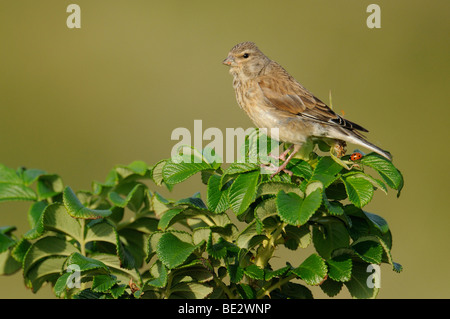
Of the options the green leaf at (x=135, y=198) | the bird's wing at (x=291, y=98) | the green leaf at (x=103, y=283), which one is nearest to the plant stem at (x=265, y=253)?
the green leaf at (x=103, y=283)

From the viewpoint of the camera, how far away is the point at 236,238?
173 cm

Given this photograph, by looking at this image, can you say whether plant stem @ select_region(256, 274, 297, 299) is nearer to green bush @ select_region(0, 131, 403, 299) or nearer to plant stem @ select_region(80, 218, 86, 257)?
green bush @ select_region(0, 131, 403, 299)

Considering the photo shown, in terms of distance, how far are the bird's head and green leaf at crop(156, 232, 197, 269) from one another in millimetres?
1937

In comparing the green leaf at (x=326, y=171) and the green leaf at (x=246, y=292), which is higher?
the green leaf at (x=326, y=171)

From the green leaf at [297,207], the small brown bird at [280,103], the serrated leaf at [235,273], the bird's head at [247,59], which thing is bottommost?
the serrated leaf at [235,273]

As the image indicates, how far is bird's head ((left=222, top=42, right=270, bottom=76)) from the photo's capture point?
3.45 metres

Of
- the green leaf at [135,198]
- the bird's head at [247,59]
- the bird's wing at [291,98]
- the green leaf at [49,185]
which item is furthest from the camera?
the bird's head at [247,59]

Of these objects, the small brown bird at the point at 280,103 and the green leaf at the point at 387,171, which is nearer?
the green leaf at the point at 387,171

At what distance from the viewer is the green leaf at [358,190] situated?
5.39 feet

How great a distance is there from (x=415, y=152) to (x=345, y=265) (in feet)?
17.2

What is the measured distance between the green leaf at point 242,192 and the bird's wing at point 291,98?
138 centimetres

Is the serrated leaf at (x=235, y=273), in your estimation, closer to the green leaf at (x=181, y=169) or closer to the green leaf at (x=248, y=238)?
the green leaf at (x=248, y=238)

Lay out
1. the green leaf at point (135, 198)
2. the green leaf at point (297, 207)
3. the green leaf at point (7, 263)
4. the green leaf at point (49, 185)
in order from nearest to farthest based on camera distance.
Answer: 1. the green leaf at point (297, 207)
2. the green leaf at point (135, 198)
3. the green leaf at point (7, 263)
4. the green leaf at point (49, 185)

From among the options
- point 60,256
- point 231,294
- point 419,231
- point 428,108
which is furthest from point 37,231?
point 428,108
